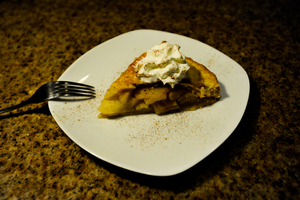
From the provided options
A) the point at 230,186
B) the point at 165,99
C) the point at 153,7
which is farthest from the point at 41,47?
the point at 230,186

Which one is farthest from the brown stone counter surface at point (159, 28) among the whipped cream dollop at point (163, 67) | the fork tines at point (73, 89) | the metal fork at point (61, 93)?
the whipped cream dollop at point (163, 67)

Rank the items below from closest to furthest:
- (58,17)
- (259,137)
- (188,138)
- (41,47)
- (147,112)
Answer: (188,138) < (259,137) < (147,112) < (41,47) < (58,17)

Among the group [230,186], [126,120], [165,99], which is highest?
[165,99]

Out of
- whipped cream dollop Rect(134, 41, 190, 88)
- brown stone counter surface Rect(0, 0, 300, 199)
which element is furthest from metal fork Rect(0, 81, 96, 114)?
whipped cream dollop Rect(134, 41, 190, 88)

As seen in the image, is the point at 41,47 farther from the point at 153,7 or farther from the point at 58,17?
the point at 153,7

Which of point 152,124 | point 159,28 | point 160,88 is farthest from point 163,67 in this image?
point 159,28

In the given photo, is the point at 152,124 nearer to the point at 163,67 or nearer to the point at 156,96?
the point at 156,96
